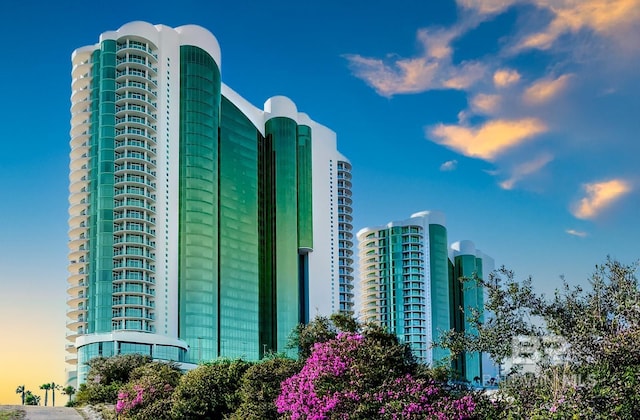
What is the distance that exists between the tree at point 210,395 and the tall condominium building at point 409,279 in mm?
115877

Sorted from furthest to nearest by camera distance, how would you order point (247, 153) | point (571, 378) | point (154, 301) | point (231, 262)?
point (247, 153), point (231, 262), point (154, 301), point (571, 378)

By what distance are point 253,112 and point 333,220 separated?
67.1 ft

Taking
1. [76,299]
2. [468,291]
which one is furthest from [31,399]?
[468,291]

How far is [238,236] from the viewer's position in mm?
101688

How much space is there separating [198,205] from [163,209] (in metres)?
4.69

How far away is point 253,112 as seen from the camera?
116250 millimetres

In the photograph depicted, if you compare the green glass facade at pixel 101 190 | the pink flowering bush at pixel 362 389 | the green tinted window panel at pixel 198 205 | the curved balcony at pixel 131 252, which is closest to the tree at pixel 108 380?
the green glass facade at pixel 101 190

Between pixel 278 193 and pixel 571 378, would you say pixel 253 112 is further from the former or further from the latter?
pixel 571 378

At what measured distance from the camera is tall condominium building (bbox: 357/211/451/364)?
148250mm

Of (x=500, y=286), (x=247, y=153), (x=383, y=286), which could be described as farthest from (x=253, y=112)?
(x=500, y=286)

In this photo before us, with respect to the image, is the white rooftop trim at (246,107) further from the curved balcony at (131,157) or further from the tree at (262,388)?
the tree at (262,388)

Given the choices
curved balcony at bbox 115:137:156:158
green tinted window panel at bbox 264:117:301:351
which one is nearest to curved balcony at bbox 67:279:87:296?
curved balcony at bbox 115:137:156:158

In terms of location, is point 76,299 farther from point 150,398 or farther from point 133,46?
point 150,398

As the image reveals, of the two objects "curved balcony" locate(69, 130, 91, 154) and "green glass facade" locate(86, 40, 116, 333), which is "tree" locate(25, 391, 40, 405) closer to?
"green glass facade" locate(86, 40, 116, 333)
